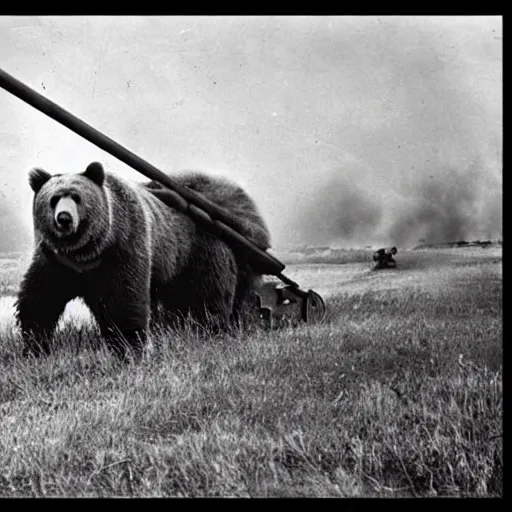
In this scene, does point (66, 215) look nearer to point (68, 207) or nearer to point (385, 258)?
point (68, 207)

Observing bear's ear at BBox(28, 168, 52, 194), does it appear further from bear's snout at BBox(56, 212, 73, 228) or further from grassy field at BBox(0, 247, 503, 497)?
grassy field at BBox(0, 247, 503, 497)

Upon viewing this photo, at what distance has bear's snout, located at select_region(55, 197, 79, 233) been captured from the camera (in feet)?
12.2

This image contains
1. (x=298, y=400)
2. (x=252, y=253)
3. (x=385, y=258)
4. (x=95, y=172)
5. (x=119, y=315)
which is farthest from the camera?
(x=252, y=253)

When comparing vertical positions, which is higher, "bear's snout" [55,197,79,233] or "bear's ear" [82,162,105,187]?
"bear's ear" [82,162,105,187]

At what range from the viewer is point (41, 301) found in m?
3.94

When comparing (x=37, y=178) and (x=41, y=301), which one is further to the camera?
(x=41, y=301)

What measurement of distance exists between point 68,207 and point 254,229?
1.23 m

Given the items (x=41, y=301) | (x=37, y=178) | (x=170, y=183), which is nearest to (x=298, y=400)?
(x=170, y=183)

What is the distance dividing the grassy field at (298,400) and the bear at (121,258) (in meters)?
0.13

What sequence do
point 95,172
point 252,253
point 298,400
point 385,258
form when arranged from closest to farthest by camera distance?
point 298,400, point 95,172, point 385,258, point 252,253

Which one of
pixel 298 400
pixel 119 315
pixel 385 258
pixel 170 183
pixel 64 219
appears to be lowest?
pixel 298 400

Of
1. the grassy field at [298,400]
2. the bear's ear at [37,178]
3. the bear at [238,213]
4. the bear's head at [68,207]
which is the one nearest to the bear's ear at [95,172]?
the bear's head at [68,207]

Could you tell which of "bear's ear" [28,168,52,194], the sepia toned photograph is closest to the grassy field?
the sepia toned photograph
